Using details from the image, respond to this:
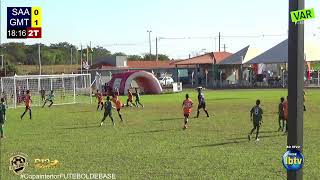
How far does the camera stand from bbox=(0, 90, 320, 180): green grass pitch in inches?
456

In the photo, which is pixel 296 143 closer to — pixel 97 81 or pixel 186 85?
pixel 97 81

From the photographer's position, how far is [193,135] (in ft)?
61.1

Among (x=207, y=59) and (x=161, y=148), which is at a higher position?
(x=207, y=59)

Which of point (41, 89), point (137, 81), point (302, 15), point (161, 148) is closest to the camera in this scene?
point (302, 15)

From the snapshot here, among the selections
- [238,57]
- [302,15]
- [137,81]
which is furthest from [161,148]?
[238,57]

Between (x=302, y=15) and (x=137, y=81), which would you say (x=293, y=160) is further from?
(x=137, y=81)

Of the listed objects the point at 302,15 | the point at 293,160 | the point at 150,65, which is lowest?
the point at 293,160

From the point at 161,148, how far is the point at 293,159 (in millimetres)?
10230

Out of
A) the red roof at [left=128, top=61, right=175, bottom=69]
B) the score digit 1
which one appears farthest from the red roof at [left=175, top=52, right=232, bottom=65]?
the score digit 1

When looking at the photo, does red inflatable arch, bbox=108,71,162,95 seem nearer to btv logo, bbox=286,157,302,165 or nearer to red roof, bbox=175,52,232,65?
red roof, bbox=175,52,232,65

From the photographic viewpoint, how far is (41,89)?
151 ft
